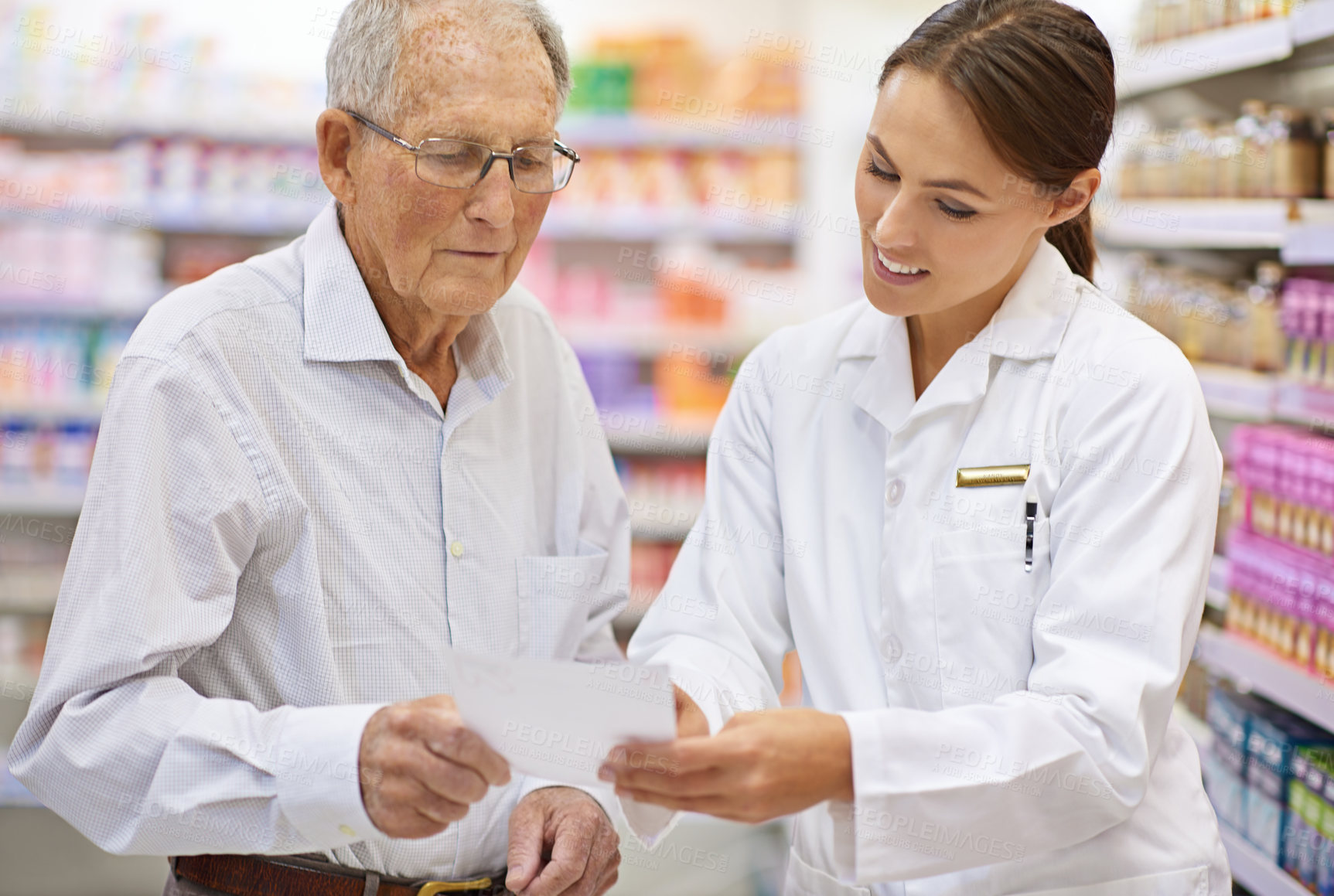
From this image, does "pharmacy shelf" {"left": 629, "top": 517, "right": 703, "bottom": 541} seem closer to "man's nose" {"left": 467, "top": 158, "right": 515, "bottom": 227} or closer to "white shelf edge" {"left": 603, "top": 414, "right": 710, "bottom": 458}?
"white shelf edge" {"left": 603, "top": 414, "right": 710, "bottom": 458}

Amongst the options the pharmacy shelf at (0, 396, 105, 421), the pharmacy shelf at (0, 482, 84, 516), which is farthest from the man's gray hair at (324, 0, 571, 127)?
the pharmacy shelf at (0, 482, 84, 516)

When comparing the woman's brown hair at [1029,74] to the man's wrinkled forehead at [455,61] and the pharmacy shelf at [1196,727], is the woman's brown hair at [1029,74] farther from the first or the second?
the pharmacy shelf at [1196,727]

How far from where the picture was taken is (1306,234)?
2.43 meters

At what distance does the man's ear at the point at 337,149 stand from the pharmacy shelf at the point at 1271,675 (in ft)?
6.80

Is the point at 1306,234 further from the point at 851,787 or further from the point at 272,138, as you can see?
the point at 272,138

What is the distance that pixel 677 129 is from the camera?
4320 mm

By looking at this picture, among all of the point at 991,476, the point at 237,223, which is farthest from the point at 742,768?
the point at 237,223

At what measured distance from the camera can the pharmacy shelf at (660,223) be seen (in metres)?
4.30

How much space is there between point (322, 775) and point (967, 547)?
2.55 feet

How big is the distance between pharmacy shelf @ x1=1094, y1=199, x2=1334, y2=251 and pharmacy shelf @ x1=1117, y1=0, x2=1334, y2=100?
0.34 meters

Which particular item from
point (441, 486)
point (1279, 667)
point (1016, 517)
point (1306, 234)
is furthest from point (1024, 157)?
point (1279, 667)

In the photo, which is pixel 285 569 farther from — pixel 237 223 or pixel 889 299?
pixel 237 223

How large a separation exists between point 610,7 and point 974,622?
4.16 meters

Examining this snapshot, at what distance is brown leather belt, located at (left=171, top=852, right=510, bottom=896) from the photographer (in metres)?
1.42
